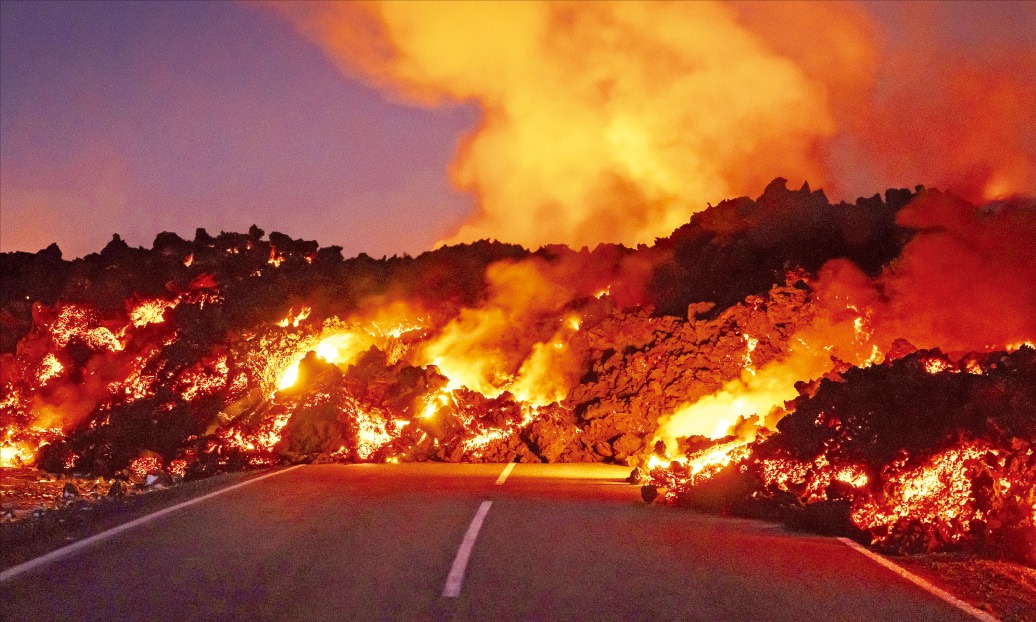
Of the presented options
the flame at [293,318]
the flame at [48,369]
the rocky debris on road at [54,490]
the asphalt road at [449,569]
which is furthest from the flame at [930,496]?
the flame at [48,369]

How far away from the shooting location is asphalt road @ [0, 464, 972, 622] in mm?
7121

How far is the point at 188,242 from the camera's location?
3406 cm

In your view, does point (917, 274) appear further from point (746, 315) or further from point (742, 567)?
point (742, 567)

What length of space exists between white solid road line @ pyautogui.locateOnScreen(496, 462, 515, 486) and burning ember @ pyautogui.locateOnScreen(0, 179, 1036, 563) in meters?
2.30

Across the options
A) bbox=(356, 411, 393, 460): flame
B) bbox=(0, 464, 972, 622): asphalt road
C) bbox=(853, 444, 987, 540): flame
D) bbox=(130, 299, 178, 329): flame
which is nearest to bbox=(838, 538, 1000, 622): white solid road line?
bbox=(0, 464, 972, 622): asphalt road

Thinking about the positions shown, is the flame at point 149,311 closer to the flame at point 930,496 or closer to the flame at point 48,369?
the flame at point 48,369

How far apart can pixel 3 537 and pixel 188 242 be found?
24.1 meters

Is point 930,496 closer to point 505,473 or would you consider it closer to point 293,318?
point 505,473

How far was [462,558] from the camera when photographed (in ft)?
29.9

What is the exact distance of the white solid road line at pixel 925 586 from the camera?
7147 mm

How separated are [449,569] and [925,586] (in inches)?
163

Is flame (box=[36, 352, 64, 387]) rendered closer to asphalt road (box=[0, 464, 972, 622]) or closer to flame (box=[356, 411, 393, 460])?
→ flame (box=[356, 411, 393, 460])

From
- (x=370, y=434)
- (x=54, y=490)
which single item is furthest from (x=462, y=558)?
(x=370, y=434)

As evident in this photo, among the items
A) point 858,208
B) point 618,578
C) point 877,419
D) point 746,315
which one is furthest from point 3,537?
point 858,208
